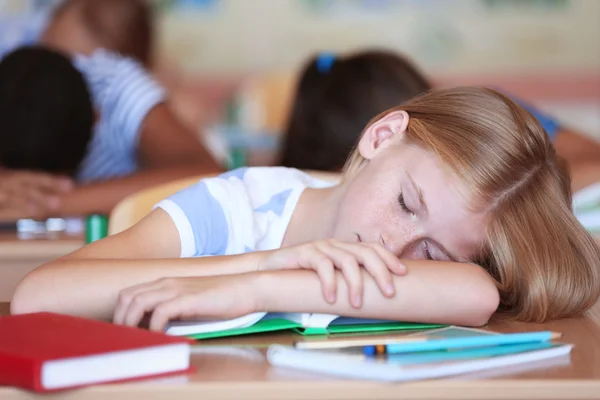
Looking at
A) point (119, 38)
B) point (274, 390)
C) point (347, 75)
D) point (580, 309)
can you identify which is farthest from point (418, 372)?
point (119, 38)

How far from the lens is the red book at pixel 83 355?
2.21ft

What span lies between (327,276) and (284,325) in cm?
6

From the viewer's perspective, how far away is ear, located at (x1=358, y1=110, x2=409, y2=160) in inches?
46.9

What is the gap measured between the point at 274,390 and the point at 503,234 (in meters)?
0.47

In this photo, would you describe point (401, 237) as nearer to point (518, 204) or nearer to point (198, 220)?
point (518, 204)

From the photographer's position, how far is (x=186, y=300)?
2.78ft

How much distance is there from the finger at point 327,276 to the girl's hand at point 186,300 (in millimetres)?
66

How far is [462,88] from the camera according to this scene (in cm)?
120

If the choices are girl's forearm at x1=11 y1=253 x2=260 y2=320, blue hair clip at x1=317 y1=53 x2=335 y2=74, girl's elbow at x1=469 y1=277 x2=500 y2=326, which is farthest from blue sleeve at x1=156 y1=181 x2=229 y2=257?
blue hair clip at x1=317 y1=53 x2=335 y2=74

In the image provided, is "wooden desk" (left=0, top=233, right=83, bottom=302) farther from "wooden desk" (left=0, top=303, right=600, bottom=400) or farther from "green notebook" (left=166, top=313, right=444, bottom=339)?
"wooden desk" (left=0, top=303, right=600, bottom=400)

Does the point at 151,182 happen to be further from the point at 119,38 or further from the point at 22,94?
the point at 119,38

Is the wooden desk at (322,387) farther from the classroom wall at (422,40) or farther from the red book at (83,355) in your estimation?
the classroom wall at (422,40)

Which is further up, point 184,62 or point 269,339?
point 184,62

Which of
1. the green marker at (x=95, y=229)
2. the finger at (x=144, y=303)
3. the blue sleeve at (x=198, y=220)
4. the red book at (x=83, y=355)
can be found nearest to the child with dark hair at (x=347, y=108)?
the green marker at (x=95, y=229)
